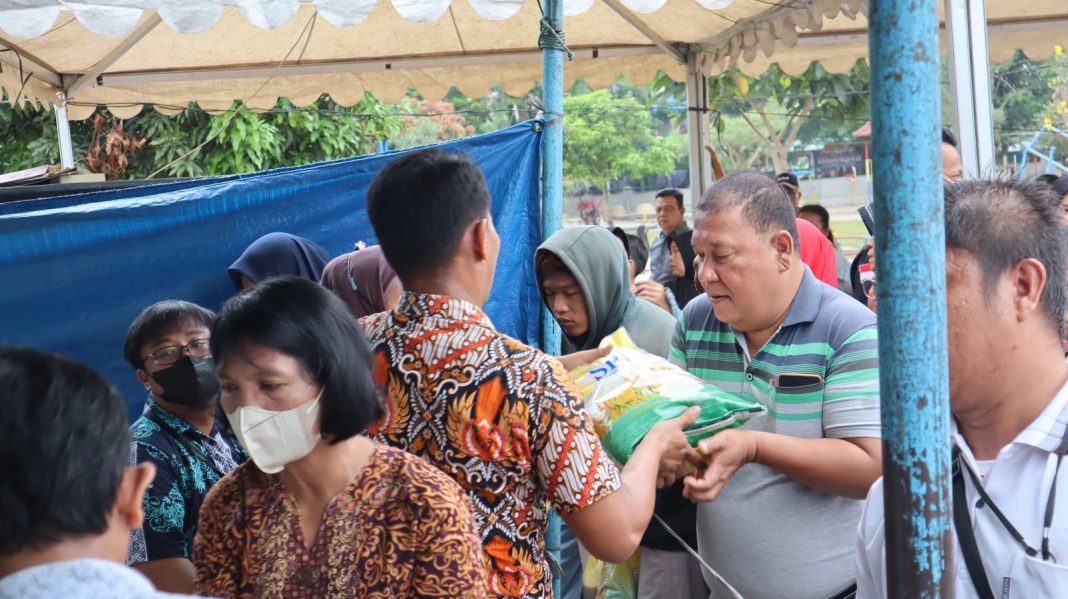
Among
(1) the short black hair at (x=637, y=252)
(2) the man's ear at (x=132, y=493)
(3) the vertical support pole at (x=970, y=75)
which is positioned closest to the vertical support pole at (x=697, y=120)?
(1) the short black hair at (x=637, y=252)

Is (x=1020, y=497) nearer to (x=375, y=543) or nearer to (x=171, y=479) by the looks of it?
(x=375, y=543)

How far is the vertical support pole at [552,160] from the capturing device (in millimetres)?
3340

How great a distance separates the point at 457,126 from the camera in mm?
30688

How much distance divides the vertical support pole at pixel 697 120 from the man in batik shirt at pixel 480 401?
15.2 ft

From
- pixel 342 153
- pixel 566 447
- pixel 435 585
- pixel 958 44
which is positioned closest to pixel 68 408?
pixel 435 585

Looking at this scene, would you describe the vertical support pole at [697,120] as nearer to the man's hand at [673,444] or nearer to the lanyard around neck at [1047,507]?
the man's hand at [673,444]

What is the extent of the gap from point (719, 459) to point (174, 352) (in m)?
1.54

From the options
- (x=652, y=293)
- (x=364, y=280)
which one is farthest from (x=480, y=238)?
(x=652, y=293)

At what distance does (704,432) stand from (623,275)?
2.87 feet

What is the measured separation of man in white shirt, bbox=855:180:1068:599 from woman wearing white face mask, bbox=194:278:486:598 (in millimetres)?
810

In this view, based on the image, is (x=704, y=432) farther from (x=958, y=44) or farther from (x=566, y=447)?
(x=958, y=44)

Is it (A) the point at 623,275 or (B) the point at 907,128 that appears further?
(A) the point at 623,275

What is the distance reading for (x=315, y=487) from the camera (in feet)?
5.42

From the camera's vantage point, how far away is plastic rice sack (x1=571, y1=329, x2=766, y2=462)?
2154 millimetres
